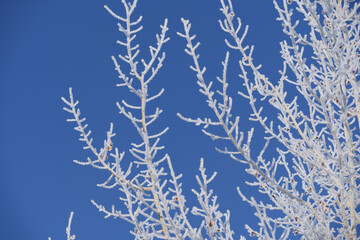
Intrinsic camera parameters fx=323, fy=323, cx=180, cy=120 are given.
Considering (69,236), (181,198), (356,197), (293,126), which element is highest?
(293,126)

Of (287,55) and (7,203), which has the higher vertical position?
(7,203)

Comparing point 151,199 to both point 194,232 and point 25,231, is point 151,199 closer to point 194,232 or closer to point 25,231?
point 194,232

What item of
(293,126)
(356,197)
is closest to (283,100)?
(293,126)

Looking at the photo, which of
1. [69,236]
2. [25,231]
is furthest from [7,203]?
[69,236]

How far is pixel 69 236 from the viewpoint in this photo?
291cm

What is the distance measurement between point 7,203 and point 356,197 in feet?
97.4

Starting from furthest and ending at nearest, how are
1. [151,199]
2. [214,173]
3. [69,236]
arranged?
1. [69,236]
2. [151,199]
3. [214,173]

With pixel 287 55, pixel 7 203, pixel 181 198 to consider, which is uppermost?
pixel 7 203

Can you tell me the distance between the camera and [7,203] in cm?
2709

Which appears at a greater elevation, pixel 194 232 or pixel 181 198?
pixel 181 198

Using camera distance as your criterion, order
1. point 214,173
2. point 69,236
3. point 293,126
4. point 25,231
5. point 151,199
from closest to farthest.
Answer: point 214,173 < point 151,199 < point 69,236 < point 293,126 < point 25,231

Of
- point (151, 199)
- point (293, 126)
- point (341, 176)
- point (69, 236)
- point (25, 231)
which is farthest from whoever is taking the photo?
point (25, 231)

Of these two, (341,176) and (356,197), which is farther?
(356,197)

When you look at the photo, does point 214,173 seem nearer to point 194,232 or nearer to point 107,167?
point 194,232
